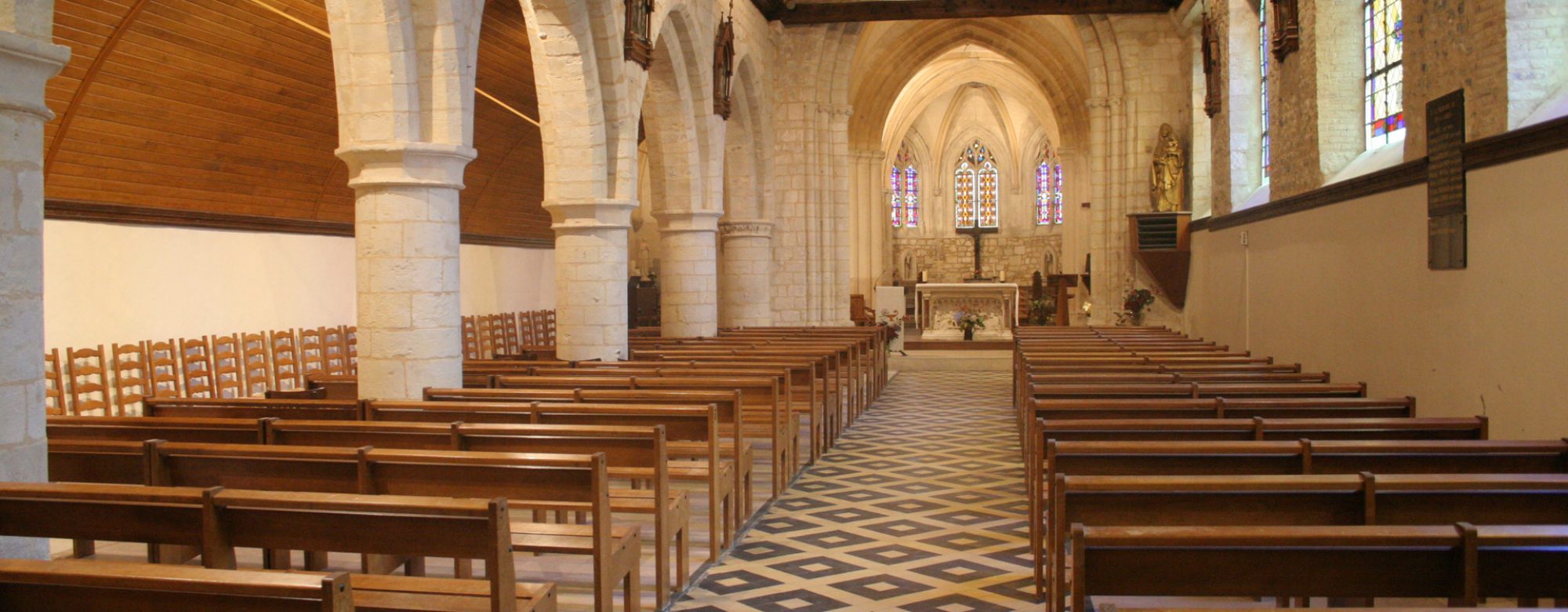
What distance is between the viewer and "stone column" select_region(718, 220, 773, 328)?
17688 mm

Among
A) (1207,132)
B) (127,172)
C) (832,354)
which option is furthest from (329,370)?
(1207,132)

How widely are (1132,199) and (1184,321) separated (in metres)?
2.83

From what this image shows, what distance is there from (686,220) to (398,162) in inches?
301

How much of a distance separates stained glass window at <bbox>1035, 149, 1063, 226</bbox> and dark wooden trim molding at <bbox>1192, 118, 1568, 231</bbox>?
24.3 meters

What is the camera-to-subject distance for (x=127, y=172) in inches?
371

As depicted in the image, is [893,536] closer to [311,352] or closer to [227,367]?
[227,367]

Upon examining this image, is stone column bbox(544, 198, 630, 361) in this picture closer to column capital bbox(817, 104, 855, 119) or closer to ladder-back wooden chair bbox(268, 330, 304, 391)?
ladder-back wooden chair bbox(268, 330, 304, 391)

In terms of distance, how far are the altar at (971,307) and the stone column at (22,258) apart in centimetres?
1828

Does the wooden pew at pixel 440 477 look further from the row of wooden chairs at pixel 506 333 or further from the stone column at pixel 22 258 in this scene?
the row of wooden chairs at pixel 506 333

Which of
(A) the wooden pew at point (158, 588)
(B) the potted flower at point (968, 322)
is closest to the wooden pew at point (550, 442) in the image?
(A) the wooden pew at point (158, 588)

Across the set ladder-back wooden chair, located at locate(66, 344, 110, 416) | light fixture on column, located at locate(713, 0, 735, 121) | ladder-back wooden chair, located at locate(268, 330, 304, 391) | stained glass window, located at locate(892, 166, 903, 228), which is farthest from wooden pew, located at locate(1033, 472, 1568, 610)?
stained glass window, located at locate(892, 166, 903, 228)

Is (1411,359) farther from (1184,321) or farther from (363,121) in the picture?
(1184,321)

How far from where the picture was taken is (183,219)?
10.4m

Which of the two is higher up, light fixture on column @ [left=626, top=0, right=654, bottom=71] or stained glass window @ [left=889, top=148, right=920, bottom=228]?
stained glass window @ [left=889, top=148, right=920, bottom=228]
